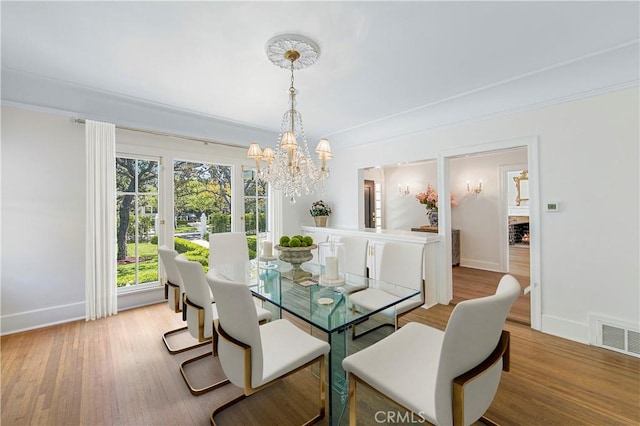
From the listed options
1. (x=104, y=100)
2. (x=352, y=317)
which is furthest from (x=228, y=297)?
(x=104, y=100)

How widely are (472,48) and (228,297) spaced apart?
254cm

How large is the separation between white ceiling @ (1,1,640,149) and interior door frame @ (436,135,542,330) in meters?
0.41

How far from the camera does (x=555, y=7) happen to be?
1719 mm

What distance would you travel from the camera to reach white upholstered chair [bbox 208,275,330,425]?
1.29 meters

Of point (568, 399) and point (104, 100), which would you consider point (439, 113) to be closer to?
point (568, 399)

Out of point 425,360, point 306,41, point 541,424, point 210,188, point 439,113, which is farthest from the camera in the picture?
point 210,188

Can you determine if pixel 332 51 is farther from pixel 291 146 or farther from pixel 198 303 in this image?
pixel 198 303

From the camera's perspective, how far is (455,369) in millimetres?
1045

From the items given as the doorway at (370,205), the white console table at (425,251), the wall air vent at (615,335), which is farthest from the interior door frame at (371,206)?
the wall air vent at (615,335)

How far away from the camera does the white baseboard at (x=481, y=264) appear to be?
5.25m

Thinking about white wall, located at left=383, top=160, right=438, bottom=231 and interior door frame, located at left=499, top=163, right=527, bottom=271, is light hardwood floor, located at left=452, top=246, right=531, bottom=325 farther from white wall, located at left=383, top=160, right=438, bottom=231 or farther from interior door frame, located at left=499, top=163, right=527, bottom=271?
white wall, located at left=383, top=160, right=438, bottom=231

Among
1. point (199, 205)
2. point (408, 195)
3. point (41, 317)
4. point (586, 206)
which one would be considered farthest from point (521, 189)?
point (41, 317)

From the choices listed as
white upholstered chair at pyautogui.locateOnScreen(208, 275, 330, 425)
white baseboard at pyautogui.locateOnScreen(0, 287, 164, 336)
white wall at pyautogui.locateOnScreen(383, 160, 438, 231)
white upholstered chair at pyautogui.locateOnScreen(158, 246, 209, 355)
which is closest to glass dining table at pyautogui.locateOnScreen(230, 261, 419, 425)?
white upholstered chair at pyautogui.locateOnScreen(208, 275, 330, 425)

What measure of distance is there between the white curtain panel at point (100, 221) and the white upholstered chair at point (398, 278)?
2981mm
